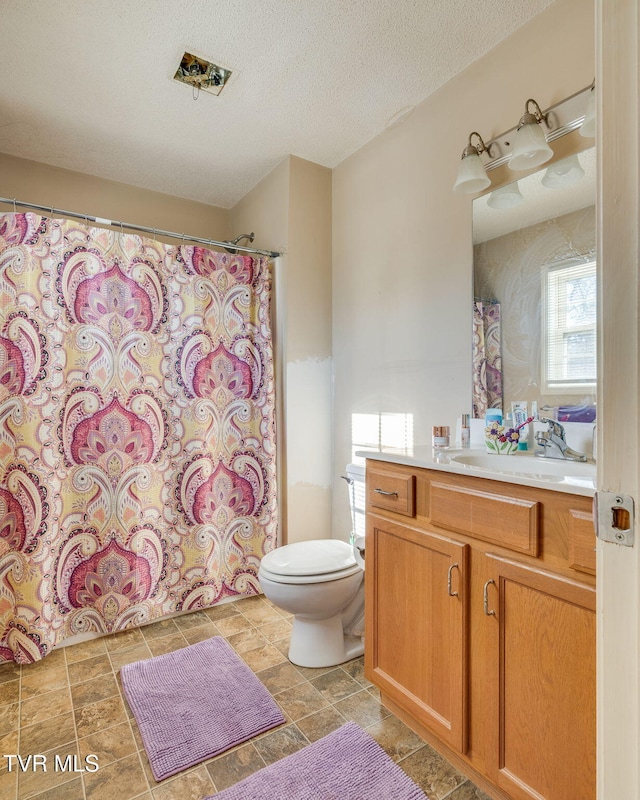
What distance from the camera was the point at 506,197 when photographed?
170cm

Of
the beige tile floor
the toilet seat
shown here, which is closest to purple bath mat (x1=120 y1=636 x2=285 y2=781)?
the beige tile floor

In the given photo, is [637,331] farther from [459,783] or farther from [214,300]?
[214,300]

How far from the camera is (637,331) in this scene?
593 mm

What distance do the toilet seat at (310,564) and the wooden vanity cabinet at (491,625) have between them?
0.28 m

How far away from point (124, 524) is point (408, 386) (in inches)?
58.6

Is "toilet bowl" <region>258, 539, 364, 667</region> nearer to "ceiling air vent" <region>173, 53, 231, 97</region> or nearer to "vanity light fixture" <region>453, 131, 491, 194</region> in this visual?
"vanity light fixture" <region>453, 131, 491, 194</region>

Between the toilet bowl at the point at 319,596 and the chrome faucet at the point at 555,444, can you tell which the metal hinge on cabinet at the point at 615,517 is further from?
the toilet bowl at the point at 319,596

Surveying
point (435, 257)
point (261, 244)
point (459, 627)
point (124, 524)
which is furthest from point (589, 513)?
point (261, 244)

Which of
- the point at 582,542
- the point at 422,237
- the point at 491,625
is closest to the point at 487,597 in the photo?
the point at 491,625

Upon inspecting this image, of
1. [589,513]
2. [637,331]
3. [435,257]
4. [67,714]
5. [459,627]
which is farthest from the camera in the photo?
[435,257]

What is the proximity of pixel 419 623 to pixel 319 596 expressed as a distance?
0.50 m

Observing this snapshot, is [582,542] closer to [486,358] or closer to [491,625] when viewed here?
[491,625]

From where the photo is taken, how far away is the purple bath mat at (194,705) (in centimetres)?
144

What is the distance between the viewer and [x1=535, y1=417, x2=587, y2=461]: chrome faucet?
4.81 feet
